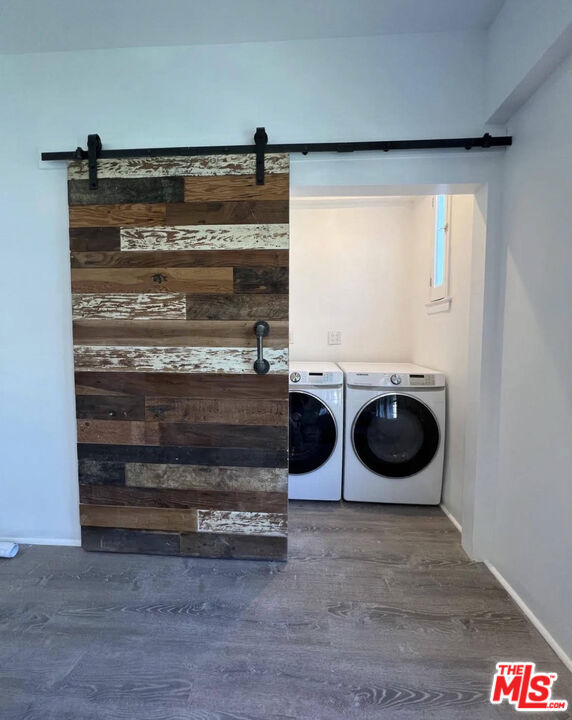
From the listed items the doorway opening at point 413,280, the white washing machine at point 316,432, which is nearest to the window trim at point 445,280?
the doorway opening at point 413,280

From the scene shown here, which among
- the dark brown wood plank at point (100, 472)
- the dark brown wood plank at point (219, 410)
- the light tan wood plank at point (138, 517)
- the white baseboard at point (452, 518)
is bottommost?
the white baseboard at point (452, 518)

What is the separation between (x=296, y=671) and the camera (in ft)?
3.42

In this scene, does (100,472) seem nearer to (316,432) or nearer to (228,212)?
(316,432)

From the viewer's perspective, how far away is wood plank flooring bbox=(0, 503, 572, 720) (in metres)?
0.96

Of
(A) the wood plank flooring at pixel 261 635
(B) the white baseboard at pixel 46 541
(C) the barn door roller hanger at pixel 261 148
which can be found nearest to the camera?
(A) the wood plank flooring at pixel 261 635

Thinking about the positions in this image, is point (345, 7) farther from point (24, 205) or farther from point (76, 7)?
point (24, 205)

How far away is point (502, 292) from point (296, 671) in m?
1.67

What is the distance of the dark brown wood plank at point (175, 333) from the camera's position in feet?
4.89

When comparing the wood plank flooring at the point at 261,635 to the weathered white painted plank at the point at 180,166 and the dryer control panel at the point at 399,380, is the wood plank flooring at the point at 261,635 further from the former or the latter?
the weathered white painted plank at the point at 180,166

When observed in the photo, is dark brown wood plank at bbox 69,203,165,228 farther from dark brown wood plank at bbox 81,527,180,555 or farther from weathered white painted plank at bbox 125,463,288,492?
dark brown wood plank at bbox 81,527,180,555

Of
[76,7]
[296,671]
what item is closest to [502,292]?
[296,671]

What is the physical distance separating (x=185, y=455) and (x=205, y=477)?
0.47ft

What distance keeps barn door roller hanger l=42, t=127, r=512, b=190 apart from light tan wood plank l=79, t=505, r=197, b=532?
156cm

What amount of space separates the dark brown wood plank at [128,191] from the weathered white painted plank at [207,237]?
138 mm
